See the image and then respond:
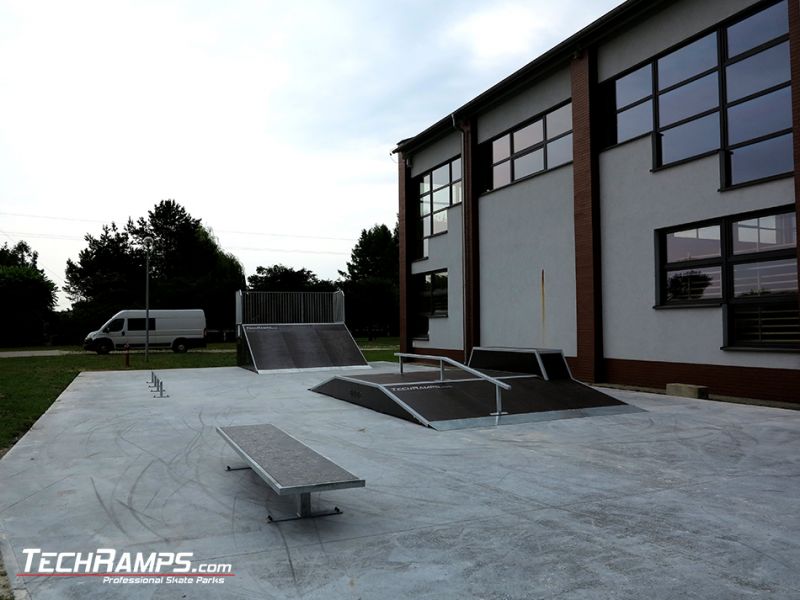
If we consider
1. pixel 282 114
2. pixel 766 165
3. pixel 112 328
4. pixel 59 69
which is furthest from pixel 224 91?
pixel 112 328

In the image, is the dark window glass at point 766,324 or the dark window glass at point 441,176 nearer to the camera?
the dark window glass at point 766,324

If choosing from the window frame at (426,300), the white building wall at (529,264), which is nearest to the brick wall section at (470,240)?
the white building wall at (529,264)

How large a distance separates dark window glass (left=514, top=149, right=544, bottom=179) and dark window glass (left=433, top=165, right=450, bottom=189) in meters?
4.56

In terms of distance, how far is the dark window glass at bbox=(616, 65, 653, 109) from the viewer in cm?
1383

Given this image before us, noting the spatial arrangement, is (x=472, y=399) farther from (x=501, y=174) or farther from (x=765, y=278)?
(x=501, y=174)

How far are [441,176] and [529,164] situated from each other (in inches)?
228

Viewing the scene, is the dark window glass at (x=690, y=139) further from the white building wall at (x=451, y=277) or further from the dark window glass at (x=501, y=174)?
the white building wall at (x=451, y=277)

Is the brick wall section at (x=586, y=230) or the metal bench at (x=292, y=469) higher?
the brick wall section at (x=586, y=230)

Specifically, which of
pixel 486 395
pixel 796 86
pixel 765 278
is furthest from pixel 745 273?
pixel 486 395

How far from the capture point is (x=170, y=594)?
10.6ft

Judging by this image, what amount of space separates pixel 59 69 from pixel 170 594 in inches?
666

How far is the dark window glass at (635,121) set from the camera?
13750mm

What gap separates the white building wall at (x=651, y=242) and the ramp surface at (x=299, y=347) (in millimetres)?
9470

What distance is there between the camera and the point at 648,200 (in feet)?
44.1
